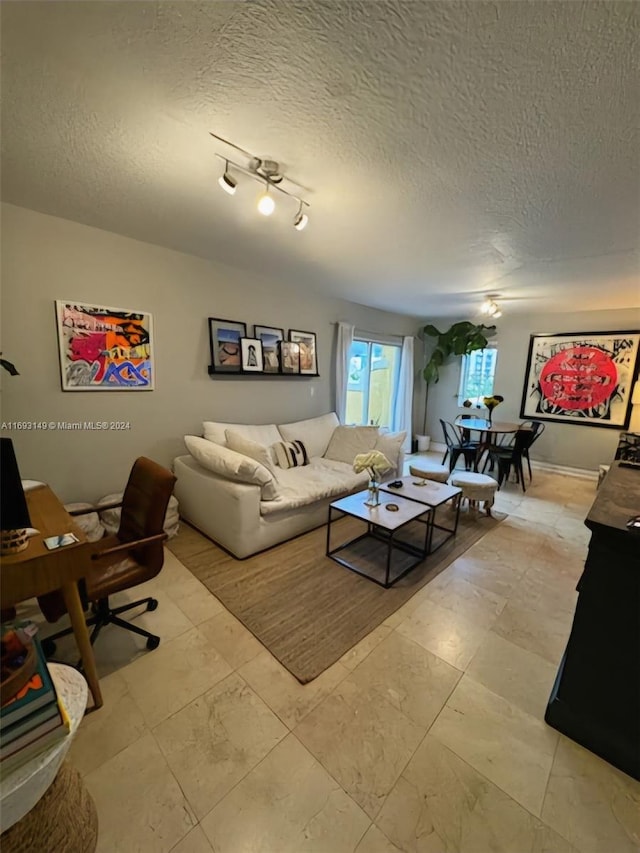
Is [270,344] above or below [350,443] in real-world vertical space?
above

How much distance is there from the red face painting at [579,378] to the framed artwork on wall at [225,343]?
481 cm

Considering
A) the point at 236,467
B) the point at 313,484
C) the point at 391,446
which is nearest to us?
the point at 236,467

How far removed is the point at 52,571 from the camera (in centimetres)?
125

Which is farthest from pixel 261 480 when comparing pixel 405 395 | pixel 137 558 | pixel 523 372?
pixel 523 372

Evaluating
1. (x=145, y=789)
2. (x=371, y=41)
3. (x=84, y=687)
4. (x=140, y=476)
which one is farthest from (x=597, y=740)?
(x=371, y=41)

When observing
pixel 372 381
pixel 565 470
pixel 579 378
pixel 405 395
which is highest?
pixel 579 378

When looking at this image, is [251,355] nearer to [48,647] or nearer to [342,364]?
[342,364]

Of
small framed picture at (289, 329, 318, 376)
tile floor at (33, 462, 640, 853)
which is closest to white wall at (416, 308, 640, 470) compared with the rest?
small framed picture at (289, 329, 318, 376)

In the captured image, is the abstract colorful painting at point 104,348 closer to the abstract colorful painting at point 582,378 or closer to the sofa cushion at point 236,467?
the sofa cushion at point 236,467

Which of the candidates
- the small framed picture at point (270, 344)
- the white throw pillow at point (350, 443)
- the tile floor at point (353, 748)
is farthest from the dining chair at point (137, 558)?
the white throw pillow at point (350, 443)

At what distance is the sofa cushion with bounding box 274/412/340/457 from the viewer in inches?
157

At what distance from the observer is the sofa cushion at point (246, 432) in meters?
3.32

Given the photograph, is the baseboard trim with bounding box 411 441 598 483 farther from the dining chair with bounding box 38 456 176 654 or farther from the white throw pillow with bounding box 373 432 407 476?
the dining chair with bounding box 38 456 176 654

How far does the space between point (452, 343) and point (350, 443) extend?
302 cm
